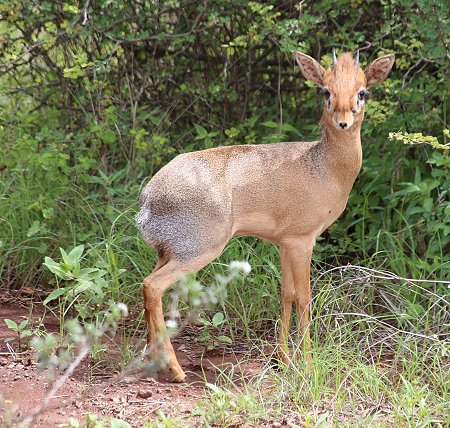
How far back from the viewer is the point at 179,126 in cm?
725

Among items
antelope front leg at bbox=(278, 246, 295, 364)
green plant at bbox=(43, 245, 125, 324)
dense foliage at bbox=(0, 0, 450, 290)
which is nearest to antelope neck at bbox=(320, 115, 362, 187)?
antelope front leg at bbox=(278, 246, 295, 364)

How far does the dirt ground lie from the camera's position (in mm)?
4195

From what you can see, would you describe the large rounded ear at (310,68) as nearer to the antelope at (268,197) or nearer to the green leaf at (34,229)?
the antelope at (268,197)

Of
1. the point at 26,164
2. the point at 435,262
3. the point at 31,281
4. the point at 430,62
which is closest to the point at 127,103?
the point at 26,164

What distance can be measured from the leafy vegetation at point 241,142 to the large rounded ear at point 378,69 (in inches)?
20.4

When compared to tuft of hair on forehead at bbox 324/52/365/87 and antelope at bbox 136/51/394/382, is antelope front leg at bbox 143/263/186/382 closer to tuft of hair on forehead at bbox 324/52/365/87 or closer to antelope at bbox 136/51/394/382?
antelope at bbox 136/51/394/382

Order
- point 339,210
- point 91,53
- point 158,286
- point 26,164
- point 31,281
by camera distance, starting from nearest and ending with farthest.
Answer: point 158,286 → point 339,210 → point 31,281 → point 26,164 → point 91,53

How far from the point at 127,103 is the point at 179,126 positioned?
48cm

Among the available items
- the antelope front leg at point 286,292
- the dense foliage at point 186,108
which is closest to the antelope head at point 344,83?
the dense foliage at point 186,108

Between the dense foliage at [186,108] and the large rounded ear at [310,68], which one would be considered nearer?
the large rounded ear at [310,68]

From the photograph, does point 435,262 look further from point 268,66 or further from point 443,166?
point 268,66

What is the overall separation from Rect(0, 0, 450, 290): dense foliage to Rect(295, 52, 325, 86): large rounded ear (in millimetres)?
780

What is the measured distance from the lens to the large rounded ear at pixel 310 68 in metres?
5.13

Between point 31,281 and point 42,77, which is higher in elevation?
point 42,77
